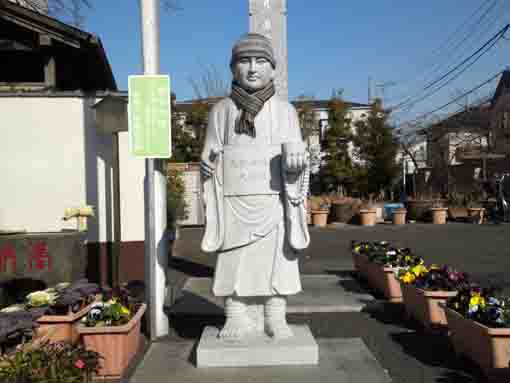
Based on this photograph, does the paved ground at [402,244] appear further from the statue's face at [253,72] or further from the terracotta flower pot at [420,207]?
the statue's face at [253,72]

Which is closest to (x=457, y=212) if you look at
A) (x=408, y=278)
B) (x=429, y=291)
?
(x=408, y=278)

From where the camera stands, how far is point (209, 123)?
3660mm

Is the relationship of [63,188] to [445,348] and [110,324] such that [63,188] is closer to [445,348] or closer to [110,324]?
[110,324]

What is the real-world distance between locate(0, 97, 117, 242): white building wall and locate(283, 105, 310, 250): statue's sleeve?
3858mm

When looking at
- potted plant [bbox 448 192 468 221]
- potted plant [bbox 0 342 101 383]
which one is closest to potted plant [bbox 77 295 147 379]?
potted plant [bbox 0 342 101 383]

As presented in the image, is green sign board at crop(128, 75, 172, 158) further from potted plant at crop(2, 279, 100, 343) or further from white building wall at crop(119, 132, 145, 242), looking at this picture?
white building wall at crop(119, 132, 145, 242)

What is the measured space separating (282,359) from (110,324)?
4.81ft

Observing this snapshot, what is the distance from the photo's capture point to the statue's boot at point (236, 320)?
11.6 feet

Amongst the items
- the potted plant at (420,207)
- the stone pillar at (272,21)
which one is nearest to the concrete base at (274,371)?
the stone pillar at (272,21)

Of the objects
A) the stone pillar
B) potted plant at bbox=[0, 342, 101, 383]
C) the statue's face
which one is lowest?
potted plant at bbox=[0, 342, 101, 383]

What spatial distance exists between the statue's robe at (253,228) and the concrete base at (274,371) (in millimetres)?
562

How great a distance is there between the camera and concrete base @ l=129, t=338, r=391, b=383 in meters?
3.15

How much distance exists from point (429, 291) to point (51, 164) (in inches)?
205

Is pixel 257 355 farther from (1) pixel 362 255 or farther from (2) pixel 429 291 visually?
(1) pixel 362 255
